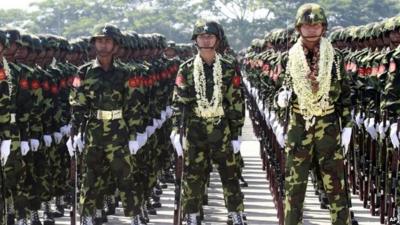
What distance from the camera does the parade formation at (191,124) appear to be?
7.51 metres

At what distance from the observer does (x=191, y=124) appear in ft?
28.2

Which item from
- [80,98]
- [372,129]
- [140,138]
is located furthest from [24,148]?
[372,129]

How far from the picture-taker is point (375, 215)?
1027cm

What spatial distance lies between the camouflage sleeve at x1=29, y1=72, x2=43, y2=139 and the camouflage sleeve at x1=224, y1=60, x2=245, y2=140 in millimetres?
2145

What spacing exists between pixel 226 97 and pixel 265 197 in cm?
390

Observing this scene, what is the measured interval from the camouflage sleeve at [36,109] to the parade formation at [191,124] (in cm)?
2

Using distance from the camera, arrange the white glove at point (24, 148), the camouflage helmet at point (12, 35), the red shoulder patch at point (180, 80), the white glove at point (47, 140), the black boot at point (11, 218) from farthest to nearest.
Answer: the white glove at point (47, 140) → the black boot at point (11, 218) → the camouflage helmet at point (12, 35) → the white glove at point (24, 148) → the red shoulder patch at point (180, 80)

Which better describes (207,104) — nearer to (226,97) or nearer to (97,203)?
(226,97)

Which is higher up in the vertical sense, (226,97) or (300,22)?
(300,22)

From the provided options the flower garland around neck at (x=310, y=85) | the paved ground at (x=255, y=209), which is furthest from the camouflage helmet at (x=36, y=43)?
the flower garland around neck at (x=310, y=85)

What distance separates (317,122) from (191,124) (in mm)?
1541

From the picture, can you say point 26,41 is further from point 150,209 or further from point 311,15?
point 311,15

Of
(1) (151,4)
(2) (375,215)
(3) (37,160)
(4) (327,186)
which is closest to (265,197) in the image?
(2) (375,215)

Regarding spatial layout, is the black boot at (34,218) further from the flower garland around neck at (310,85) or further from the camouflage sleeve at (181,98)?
the flower garland around neck at (310,85)
